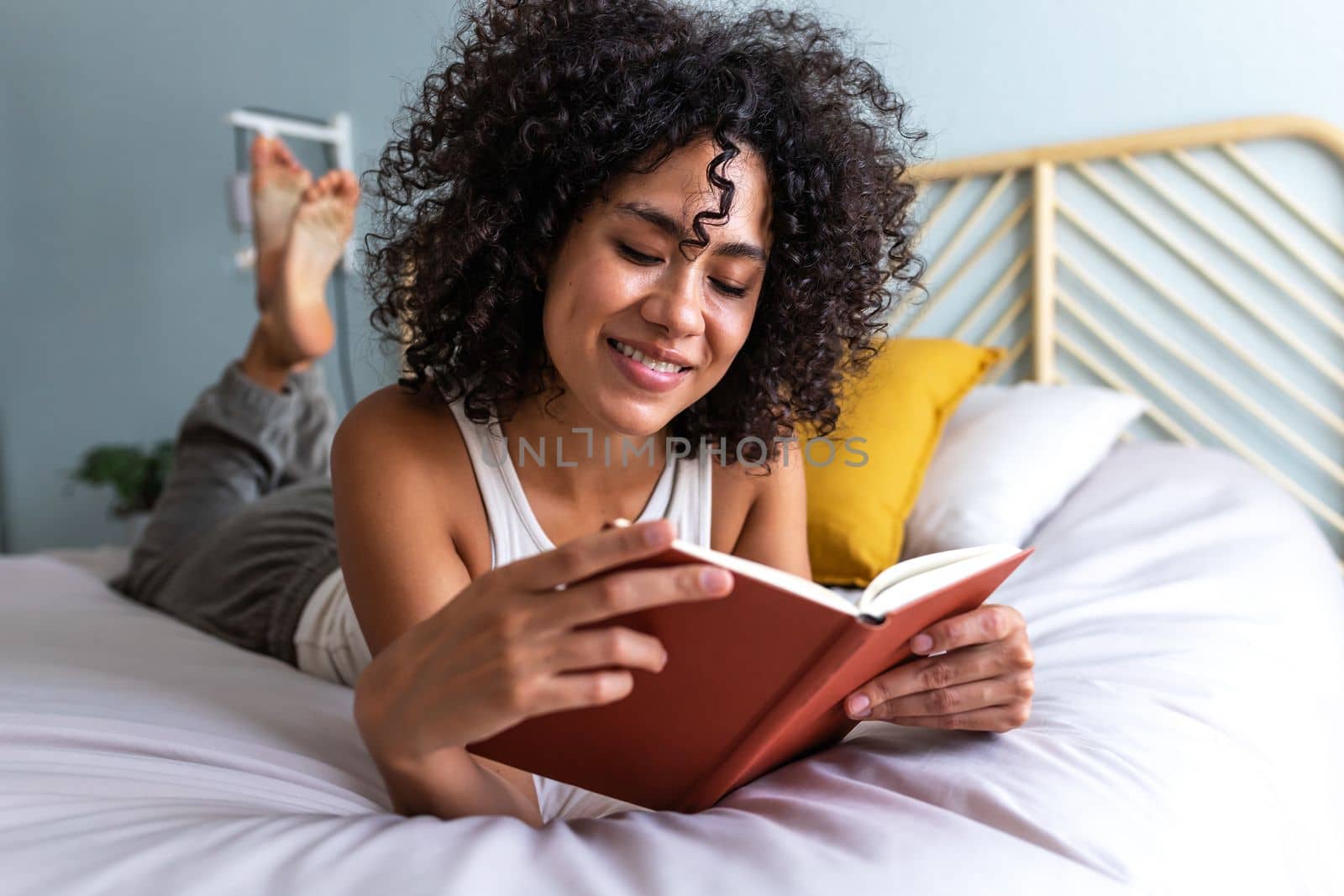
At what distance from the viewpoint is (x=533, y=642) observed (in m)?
0.58

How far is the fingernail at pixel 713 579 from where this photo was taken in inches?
21.0

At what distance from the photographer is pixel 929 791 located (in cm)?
72

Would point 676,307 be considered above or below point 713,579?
above

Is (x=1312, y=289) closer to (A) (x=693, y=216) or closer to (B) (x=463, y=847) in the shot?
(A) (x=693, y=216)

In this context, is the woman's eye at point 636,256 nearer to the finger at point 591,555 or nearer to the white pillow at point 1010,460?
the finger at point 591,555

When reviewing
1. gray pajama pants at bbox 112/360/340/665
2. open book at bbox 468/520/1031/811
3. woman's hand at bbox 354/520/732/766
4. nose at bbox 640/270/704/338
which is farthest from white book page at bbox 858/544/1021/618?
gray pajama pants at bbox 112/360/340/665

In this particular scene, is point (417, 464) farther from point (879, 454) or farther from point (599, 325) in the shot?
point (879, 454)

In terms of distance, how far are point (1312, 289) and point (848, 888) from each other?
1.52 meters

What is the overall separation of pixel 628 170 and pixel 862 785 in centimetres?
49

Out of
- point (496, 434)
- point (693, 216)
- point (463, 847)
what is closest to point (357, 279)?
point (496, 434)

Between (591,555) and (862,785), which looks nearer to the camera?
(591,555)

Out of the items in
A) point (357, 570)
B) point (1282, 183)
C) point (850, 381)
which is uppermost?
point (1282, 183)

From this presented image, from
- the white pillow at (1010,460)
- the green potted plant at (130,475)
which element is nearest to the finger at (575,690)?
the white pillow at (1010,460)

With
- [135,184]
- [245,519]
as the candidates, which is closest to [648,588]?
[245,519]
